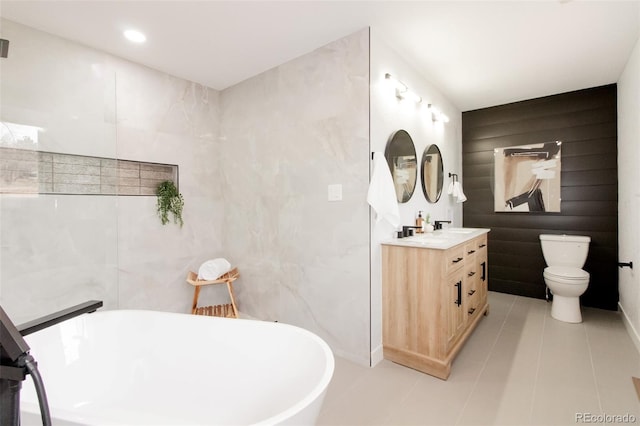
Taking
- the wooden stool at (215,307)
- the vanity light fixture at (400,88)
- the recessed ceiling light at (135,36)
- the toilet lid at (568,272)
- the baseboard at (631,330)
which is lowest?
the baseboard at (631,330)

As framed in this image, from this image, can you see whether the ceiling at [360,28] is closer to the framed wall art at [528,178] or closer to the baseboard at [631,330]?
the framed wall art at [528,178]

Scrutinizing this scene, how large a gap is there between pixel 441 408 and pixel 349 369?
0.65 m

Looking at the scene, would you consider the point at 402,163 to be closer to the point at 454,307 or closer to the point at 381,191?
the point at 381,191

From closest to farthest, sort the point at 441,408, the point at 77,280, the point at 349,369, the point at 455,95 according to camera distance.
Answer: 1. the point at 441,408
2. the point at 77,280
3. the point at 349,369
4. the point at 455,95

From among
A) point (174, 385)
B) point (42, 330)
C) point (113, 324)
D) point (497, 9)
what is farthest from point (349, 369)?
point (497, 9)

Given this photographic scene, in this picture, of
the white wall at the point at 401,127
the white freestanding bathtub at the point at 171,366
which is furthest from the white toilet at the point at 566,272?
the white freestanding bathtub at the point at 171,366

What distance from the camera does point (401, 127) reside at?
2.55 m

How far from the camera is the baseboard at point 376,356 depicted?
2132 mm

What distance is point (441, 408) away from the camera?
1.68 meters

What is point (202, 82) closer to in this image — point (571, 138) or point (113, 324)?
point (113, 324)

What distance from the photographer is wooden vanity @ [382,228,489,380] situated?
1.98 m

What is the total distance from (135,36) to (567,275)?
4.31 metres

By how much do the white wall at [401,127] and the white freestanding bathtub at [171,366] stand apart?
3.15 feet

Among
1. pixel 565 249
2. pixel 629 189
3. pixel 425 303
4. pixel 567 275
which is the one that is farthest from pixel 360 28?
pixel 565 249
